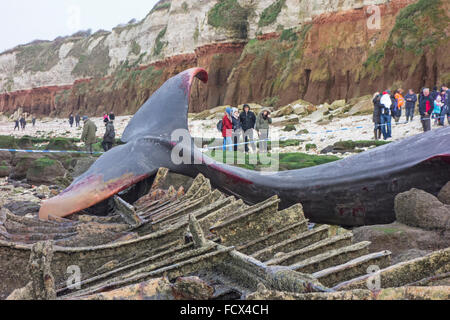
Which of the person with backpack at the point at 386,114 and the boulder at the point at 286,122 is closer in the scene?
the person with backpack at the point at 386,114

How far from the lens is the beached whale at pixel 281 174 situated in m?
4.64

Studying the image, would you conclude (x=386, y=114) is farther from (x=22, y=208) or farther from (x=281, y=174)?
(x=22, y=208)

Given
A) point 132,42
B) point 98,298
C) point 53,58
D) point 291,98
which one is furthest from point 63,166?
point 53,58

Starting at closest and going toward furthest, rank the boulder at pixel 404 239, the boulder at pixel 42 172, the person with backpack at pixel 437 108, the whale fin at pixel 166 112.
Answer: the boulder at pixel 404 239, the whale fin at pixel 166 112, the boulder at pixel 42 172, the person with backpack at pixel 437 108

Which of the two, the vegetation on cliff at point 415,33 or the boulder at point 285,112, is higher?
the vegetation on cliff at point 415,33

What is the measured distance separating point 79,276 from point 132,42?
63.7m

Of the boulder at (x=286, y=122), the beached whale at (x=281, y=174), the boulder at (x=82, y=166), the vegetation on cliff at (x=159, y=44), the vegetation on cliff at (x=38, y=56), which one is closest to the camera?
the beached whale at (x=281, y=174)

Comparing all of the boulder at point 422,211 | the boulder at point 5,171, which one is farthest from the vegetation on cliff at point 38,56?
the boulder at point 422,211

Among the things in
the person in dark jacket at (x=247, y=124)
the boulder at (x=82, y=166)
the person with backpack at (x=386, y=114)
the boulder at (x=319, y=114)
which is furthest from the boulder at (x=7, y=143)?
the boulder at (x=319, y=114)

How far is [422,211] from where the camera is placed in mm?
4098

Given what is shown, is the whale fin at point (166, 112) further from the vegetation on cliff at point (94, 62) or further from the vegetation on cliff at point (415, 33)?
the vegetation on cliff at point (94, 62)

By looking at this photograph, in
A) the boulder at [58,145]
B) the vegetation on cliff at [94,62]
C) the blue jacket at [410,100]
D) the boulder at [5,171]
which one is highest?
the vegetation on cliff at [94,62]

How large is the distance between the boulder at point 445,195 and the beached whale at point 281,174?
13cm

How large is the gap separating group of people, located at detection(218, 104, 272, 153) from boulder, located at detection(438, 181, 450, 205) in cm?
848
